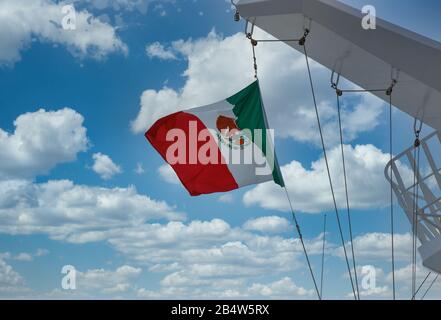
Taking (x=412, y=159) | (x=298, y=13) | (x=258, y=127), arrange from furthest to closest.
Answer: (x=412, y=159) < (x=258, y=127) < (x=298, y=13)

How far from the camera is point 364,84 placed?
12859 millimetres

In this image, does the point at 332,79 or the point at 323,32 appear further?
the point at 332,79

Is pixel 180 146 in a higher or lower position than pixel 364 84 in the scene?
lower

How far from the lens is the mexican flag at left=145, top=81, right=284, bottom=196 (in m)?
12.3

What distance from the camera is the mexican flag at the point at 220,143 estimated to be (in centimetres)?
1234

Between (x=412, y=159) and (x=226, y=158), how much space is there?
439 cm

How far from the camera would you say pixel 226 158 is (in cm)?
1270

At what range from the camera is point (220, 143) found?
13.0 m
